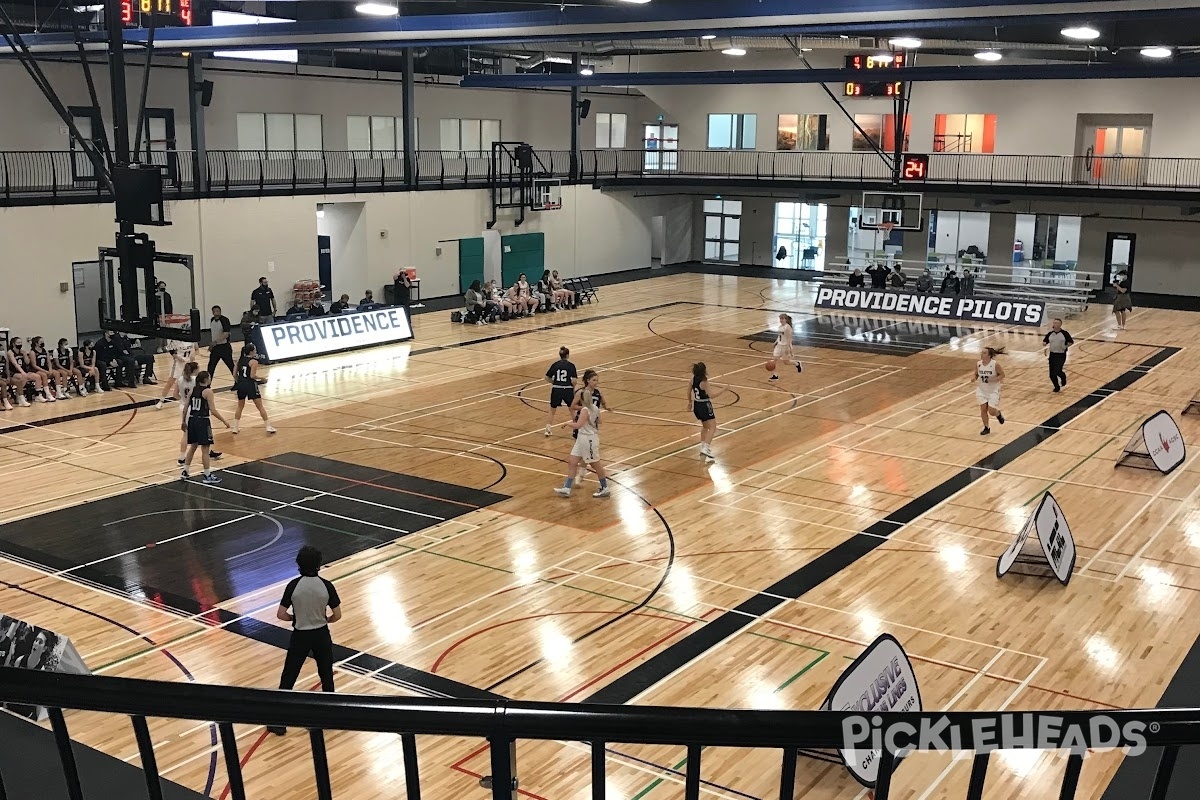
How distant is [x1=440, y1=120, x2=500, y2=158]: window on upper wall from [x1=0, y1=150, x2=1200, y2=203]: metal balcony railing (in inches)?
10.5

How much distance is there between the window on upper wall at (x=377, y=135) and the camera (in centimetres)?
3716

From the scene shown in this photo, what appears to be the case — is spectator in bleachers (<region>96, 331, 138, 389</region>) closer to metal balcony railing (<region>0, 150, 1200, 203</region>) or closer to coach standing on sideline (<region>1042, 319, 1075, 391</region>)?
metal balcony railing (<region>0, 150, 1200, 203</region>)

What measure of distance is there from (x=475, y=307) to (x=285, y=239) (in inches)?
219

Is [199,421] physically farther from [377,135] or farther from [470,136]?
[470,136]

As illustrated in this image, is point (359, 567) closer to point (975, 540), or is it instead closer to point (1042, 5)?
point (975, 540)

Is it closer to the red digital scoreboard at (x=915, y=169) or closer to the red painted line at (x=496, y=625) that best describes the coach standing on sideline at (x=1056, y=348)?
the red digital scoreboard at (x=915, y=169)

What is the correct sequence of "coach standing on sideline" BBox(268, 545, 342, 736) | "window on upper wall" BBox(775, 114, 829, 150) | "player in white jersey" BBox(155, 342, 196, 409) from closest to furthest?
"coach standing on sideline" BBox(268, 545, 342, 736), "player in white jersey" BBox(155, 342, 196, 409), "window on upper wall" BBox(775, 114, 829, 150)

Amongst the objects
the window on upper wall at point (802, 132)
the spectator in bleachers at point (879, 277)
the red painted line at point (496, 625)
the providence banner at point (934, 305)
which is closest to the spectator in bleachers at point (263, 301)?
the providence banner at point (934, 305)

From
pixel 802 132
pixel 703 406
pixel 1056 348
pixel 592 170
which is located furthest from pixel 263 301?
pixel 802 132

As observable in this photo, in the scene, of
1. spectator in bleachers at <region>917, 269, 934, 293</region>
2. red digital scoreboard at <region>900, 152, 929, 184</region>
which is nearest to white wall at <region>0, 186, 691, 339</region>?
spectator in bleachers at <region>917, 269, 934, 293</region>

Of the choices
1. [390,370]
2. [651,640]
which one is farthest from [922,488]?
[390,370]

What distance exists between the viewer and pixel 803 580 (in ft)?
43.9

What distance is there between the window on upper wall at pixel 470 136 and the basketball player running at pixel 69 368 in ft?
60.6

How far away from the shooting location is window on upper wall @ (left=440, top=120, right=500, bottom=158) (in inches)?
1583
